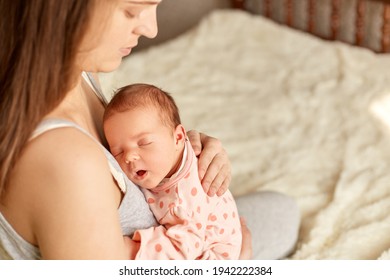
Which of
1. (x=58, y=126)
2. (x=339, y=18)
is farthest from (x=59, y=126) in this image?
(x=339, y=18)

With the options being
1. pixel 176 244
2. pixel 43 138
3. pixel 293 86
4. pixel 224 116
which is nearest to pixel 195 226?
pixel 176 244

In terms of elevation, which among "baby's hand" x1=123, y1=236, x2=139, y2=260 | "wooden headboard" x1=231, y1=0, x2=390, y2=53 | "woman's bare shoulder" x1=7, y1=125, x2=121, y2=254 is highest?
"woman's bare shoulder" x1=7, y1=125, x2=121, y2=254

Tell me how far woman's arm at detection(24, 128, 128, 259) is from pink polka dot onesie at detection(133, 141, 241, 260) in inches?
4.9

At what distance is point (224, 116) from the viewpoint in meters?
1.94

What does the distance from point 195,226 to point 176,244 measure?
1.6 inches

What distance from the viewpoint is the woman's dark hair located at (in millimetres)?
698

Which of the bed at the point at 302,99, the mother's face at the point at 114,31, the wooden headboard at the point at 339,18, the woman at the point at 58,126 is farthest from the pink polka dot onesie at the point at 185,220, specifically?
the wooden headboard at the point at 339,18

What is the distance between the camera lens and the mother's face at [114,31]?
2.41 ft

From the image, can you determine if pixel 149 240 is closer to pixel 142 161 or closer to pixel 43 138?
pixel 142 161

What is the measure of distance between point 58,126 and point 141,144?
0.59 feet

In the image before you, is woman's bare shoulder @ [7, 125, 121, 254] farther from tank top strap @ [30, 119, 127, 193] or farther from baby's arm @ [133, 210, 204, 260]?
baby's arm @ [133, 210, 204, 260]

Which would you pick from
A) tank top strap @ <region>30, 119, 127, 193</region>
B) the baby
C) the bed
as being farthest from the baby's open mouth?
→ the bed

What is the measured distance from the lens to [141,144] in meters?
0.90

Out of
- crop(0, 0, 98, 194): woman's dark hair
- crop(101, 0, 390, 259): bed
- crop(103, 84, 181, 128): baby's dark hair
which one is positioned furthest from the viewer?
crop(101, 0, 390, 259): bed
